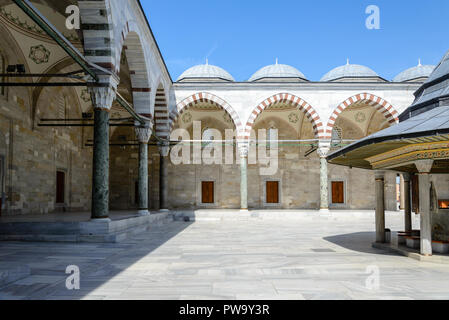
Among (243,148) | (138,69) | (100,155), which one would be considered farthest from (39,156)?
(243,148)

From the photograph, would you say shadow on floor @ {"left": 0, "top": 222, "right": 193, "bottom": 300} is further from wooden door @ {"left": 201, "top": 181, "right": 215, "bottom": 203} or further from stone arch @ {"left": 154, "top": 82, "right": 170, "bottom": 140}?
wooden door @ {"left": 201, "top": 181, "right": 215, "bottom": 203}

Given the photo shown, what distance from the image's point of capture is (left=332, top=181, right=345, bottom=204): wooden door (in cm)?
1947

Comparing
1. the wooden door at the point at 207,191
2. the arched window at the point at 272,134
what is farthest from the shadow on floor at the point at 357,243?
the arched window at the point at 272,134

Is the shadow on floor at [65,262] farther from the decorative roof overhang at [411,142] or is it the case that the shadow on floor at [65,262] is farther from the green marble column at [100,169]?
the decorative roof overhang at [411,142]

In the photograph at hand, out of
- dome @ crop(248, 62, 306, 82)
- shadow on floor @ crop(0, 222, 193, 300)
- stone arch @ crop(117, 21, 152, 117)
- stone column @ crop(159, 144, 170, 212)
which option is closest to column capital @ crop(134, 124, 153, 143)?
stone arch @ crop(117, 21, 152, 117)

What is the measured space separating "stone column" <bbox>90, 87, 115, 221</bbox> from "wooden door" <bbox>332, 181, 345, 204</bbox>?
14.5m

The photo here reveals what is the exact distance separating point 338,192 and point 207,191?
271 inches

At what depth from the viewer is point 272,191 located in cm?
1944

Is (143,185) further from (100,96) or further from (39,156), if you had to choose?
(100,96)

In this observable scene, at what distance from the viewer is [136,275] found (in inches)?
171

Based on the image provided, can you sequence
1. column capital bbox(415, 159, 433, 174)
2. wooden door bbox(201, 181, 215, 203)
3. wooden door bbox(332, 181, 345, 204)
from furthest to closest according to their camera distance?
wooden door bbox(332, 181, 345, 204)
wooden door bbox(201, 181, 215, 203)
column capital bbox(415, 159, 433, 174)

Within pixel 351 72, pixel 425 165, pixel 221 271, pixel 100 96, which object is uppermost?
pixel 351 72

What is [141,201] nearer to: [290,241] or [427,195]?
[290,241]

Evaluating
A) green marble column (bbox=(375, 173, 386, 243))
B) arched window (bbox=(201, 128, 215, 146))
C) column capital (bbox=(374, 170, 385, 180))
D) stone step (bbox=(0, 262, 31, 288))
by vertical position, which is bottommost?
stone step (bbox=(0, 262, 31, 288))
